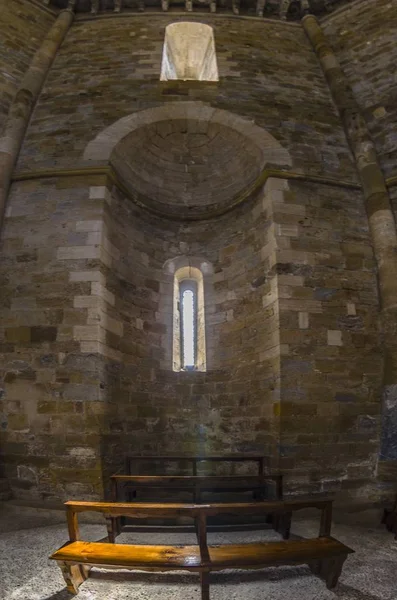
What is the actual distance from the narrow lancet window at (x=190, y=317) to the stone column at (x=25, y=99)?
3232mm

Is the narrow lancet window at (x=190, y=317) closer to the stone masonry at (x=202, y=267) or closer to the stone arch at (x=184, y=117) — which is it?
the stone masonry at (x=202, y=267)

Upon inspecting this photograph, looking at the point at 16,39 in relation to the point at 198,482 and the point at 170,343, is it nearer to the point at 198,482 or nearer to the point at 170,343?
the point at 170,343

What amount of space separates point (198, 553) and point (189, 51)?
10.5m

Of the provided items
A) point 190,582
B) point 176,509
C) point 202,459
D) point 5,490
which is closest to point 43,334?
point 5,490

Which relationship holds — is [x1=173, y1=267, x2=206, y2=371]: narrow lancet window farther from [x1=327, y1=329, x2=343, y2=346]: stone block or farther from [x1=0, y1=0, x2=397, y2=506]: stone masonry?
[x1=327, y1=329, x2=343, y2=346]: stone block

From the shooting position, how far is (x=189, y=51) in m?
9.66

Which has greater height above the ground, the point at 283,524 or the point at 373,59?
the point at 373,59

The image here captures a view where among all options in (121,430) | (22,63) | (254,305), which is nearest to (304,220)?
(254,305)

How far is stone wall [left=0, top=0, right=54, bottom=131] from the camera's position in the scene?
7.56 m

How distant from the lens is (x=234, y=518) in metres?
4.60

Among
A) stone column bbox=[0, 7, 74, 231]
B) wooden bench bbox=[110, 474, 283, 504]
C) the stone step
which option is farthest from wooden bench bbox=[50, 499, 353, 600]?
stone column bbox=[0, 7, 74, 231]

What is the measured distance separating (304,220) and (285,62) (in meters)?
4.58

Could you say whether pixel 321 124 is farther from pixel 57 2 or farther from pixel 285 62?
pixel 57 2

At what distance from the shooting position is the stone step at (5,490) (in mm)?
4906
